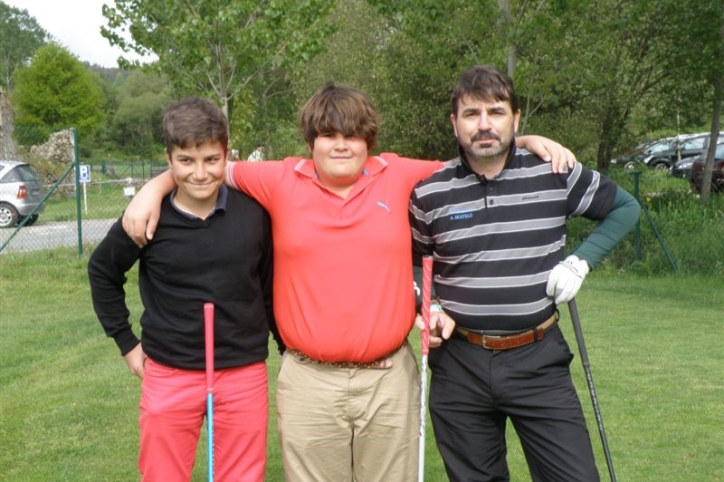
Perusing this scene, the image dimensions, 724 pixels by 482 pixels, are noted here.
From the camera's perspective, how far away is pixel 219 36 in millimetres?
14039

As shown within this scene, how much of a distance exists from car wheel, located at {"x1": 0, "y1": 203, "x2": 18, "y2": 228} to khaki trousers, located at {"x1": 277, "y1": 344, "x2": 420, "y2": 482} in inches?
650

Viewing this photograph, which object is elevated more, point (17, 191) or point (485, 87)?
point (485, 87)

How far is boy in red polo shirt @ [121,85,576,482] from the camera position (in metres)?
3.45

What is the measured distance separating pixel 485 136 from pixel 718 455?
119 inches

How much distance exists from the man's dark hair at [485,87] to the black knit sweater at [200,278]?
2.92 feet

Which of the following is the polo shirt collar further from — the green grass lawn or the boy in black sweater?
the green grass lawn

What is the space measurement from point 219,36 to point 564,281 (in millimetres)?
11414

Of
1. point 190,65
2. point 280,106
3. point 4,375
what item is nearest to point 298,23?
point 190,65

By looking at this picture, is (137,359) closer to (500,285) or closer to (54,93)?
(500,285)

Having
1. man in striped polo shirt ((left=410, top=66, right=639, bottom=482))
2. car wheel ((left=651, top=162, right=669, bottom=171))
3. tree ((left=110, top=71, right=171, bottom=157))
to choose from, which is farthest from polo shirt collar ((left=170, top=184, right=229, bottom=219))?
tree ((left=110, top=71, right=171, bottom=157))

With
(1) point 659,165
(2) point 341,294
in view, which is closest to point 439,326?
(2) point 341,294

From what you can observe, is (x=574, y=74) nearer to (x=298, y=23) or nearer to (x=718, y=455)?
(x=298, y=23)

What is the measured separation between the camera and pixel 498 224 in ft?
11.5

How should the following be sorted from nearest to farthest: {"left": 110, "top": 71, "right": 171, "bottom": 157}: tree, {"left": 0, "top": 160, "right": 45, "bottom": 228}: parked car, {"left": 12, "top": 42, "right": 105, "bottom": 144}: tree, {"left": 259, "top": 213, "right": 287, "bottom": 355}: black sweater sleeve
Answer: {"left": 259, "top": 213, "right": 287, "bottom": 355}: black sweater sleeve < {"left": 0, "top": 160, "right": 45, "bottom": 228}: parked car < {"left": 12, "top": 42, "right": 105, "bottom": 144}: tree < {"left": 110, "top": 71, "right": 171, "bottom": 157}: tree
